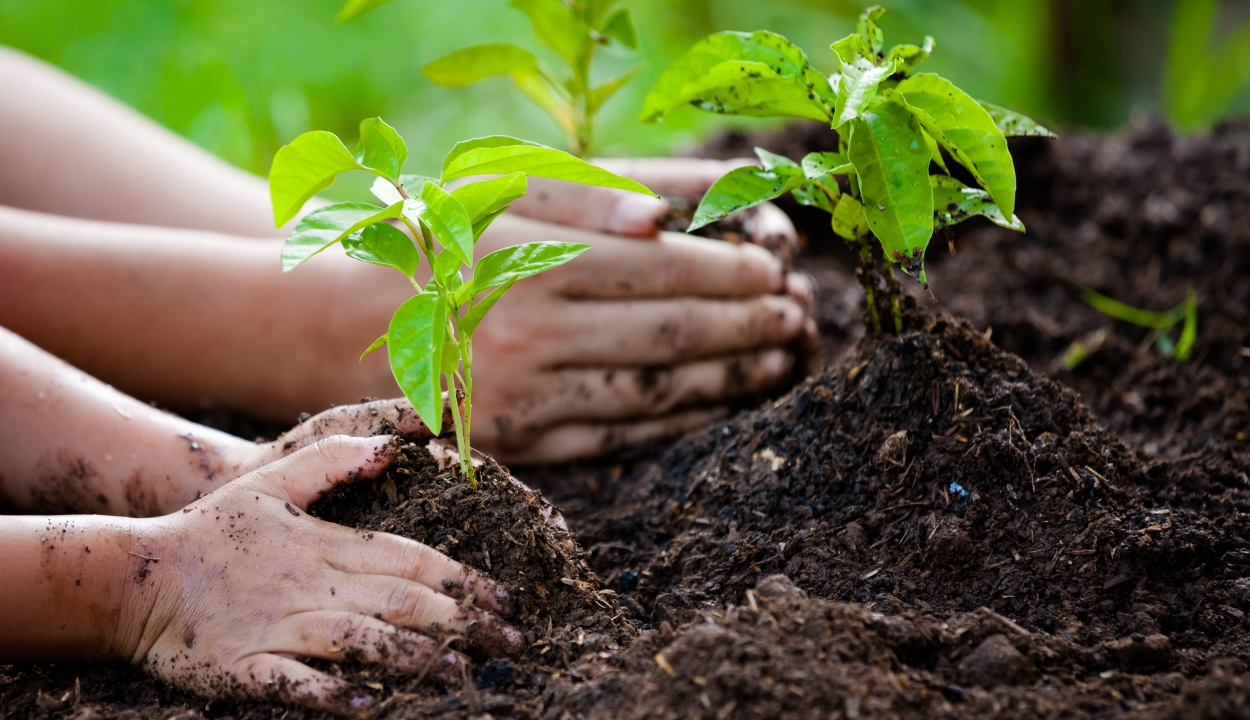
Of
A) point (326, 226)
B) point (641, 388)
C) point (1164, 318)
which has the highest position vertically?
point (1164, 318)

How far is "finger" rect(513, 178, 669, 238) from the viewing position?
1.50 m

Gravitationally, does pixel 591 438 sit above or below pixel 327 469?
above

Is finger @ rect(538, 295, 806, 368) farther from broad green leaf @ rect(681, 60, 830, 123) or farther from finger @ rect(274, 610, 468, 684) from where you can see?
finger @ rect(274, 610, 468, 684)

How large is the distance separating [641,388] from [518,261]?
67cm

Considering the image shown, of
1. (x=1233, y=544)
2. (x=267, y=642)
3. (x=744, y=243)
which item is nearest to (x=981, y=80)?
(x=744, y=243)

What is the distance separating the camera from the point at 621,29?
4.85 feet

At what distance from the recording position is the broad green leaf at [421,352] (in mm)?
777

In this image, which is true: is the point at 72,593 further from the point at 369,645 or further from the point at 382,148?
the point at 382,148

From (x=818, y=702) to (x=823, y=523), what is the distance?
1.05 feet

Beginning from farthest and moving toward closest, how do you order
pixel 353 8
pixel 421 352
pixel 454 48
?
pixel 454 48 → pixel 353 8 → pixel 421 352

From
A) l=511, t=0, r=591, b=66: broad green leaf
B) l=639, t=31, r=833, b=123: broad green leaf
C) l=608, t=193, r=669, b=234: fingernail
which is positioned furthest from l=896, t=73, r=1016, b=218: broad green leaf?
l=511, t=0, r=591, b=66: broad green leaf

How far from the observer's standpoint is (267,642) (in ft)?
2.91

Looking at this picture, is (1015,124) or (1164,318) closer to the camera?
(1015,124)

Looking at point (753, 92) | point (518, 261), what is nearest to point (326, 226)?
point (518, 261)
